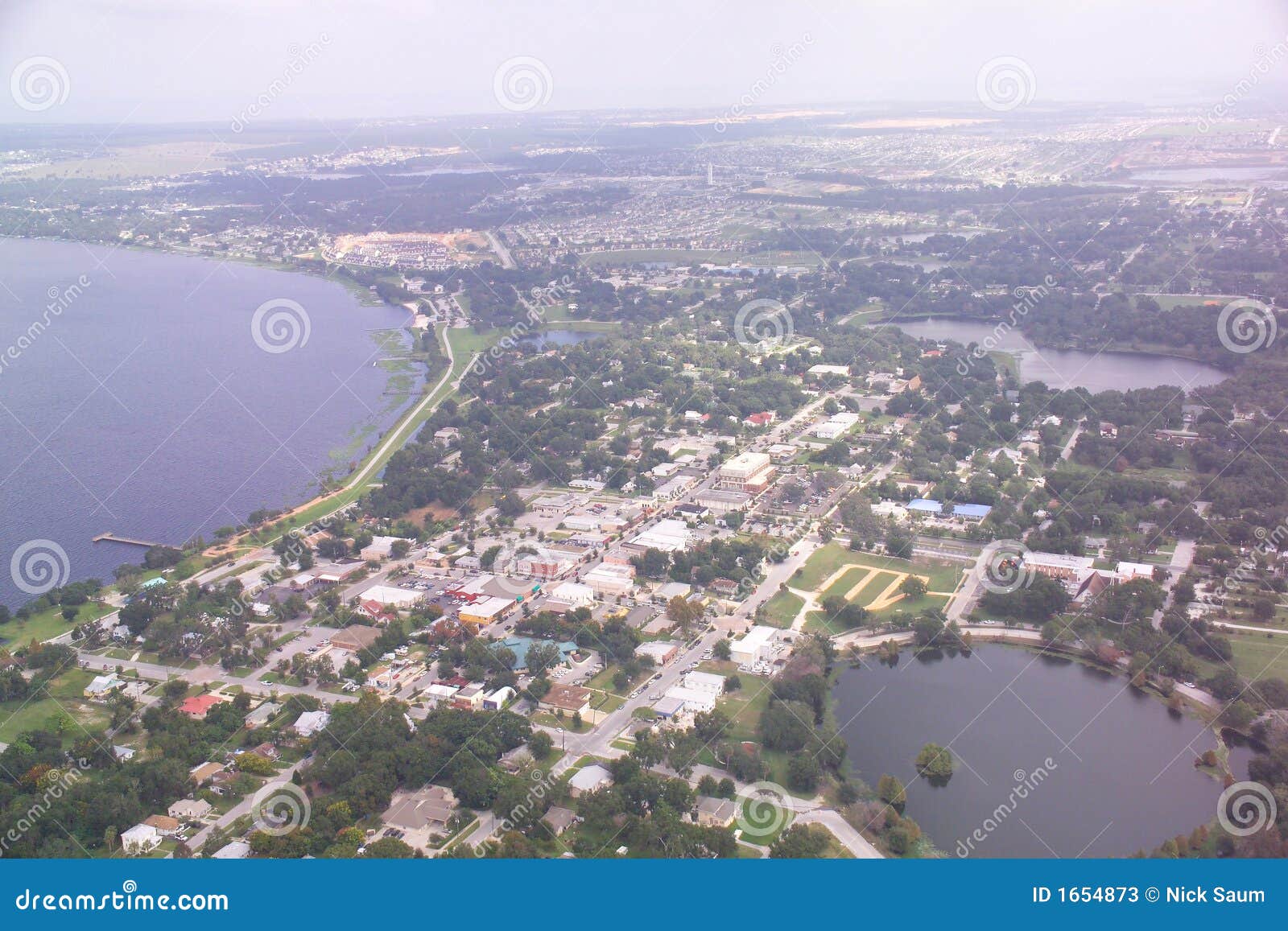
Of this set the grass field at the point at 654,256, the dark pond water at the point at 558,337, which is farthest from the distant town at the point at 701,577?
the grass field at the point at 654,256

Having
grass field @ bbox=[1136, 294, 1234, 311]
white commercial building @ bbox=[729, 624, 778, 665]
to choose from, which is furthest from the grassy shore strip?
grass field @ bbox=[1136, 294, 1234, 311]

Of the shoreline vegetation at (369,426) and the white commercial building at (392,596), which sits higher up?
the shoreline vegetation at (369,426)

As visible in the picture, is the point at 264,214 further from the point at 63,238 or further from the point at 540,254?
the point at 540,254

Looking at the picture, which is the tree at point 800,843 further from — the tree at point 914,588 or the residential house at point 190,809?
the tree at point 914,588

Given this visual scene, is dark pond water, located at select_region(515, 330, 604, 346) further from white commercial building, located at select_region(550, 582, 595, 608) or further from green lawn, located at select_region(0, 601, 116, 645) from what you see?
green lawn, located at select_region(0, 601, 116, 645)

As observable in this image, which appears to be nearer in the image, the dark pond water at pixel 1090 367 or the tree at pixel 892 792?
the tree at pixel 892 792

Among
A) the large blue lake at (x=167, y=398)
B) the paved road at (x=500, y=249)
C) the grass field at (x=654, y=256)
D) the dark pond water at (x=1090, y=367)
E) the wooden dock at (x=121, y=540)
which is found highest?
the paved road at (x=500, y=249)

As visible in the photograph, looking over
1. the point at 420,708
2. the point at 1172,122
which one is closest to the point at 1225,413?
the point at 420,708
